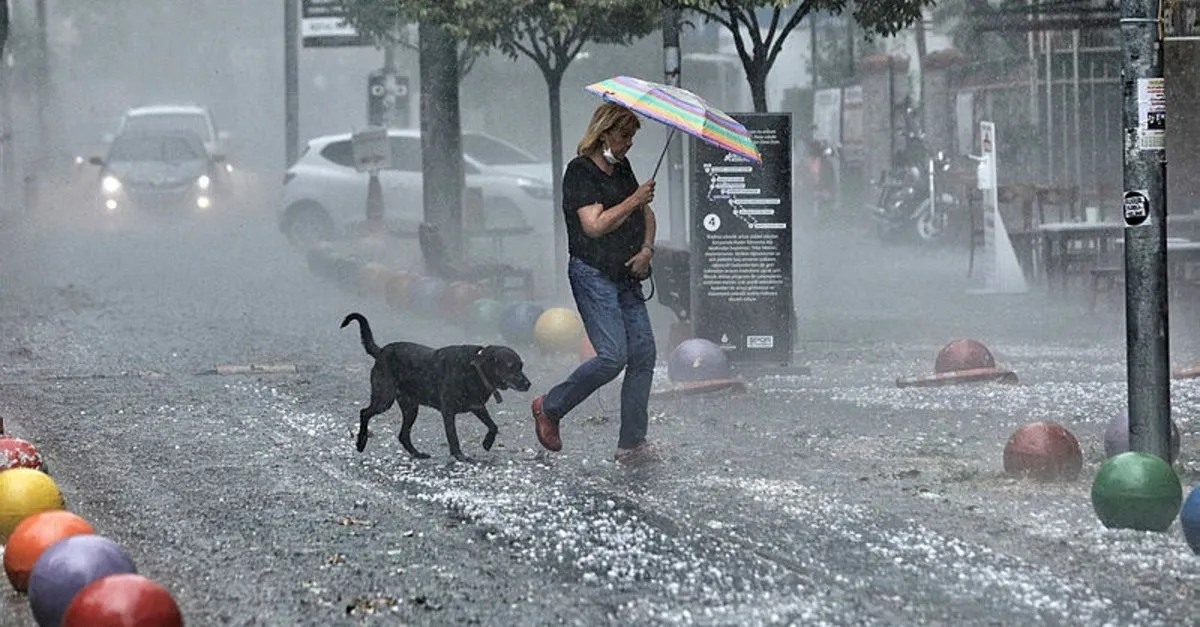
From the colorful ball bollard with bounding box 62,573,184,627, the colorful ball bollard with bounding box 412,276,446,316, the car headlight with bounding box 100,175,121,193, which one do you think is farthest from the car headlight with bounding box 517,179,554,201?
the colorful ball bollard with bounding box 62,573,184,627

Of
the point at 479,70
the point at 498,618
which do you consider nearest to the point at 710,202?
the point at 498,618

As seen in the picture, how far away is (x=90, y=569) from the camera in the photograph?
6195 mm

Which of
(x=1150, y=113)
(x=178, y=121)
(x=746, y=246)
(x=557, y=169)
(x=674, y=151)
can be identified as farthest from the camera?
(x=178, y=121)

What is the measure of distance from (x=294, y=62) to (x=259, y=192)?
308 inches

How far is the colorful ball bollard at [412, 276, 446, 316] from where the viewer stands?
18109 mm

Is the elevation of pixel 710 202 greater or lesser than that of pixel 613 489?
greater

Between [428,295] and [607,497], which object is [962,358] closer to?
[607,497]

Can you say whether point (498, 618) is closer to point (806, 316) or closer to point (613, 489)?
point (613, 489)

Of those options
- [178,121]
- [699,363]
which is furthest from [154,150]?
[699,363]

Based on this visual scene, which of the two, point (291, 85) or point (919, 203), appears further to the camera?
point (291, 85)

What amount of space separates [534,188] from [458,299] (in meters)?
12.1

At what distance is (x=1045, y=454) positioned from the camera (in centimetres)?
877

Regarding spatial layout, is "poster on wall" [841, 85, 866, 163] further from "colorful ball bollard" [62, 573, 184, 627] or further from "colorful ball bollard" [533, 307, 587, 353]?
"colorful ball bollard" [62, 573, 184, 627]

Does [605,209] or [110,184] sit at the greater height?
[110,184]
